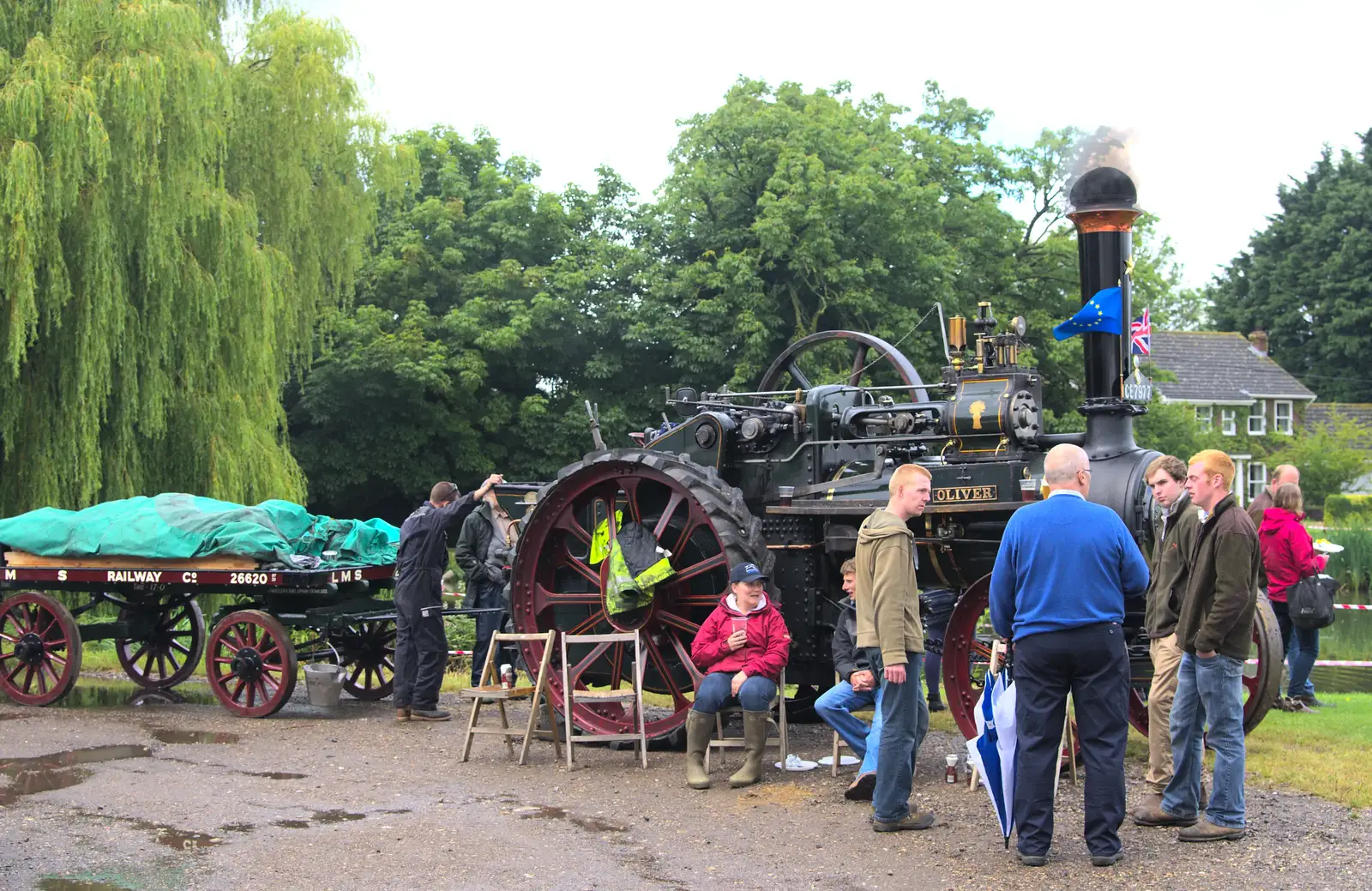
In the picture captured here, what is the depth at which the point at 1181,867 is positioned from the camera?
5.75m

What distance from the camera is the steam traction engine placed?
8.14 m

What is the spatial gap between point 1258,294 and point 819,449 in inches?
2012

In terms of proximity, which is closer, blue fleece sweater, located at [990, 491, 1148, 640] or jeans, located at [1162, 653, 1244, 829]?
blue fleece sweater, located at [990, 491, 1148, 640]

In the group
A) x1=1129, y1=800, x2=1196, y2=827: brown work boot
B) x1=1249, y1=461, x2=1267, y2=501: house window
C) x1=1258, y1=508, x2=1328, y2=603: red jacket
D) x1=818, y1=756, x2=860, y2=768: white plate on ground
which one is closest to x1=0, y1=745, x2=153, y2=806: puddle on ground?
x1=818, y1=756, x2=860, y2=768: white plate on ground

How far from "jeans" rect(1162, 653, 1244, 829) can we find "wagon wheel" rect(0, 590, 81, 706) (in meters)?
8.25

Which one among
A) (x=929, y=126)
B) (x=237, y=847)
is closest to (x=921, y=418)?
(x=237, y=847)

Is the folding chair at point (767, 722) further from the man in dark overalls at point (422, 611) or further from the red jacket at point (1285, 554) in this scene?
the red jacket at point (1285, 554)

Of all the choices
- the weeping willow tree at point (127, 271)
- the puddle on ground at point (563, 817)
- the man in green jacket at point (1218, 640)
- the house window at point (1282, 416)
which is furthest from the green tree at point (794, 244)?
the house window at point (1282, 416)

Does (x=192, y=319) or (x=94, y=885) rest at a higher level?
(x=192, y=319)

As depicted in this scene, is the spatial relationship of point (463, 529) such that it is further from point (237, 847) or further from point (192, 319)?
point (192, 319)

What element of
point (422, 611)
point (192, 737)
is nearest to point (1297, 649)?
point (422, 611)

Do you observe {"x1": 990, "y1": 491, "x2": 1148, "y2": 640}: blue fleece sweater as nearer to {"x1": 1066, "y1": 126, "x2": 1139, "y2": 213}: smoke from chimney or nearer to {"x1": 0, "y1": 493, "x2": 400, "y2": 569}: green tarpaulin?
{"x1": 1066, "y1": 126, "x2": 1139, "y2": 213}: smoke from chimney

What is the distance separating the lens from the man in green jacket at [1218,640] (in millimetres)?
6047

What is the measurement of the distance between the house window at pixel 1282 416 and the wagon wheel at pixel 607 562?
44.4 meters
